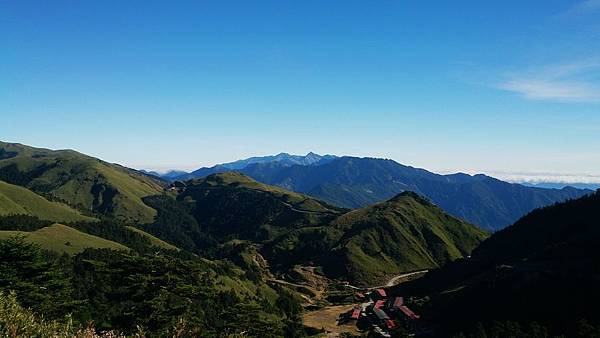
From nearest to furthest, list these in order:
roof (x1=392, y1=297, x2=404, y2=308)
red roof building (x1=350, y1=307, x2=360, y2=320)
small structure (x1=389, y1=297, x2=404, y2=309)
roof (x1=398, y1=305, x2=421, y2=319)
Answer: roof (x1=398, y1=305, x2=421, y2=319) → small structure (x1=389, y1=297, x2=404, y2=309) → roof (x1=392, y1=297, x2=404, y2=308) → red roof building (x1=350, y1=307, x2=360, y2=320)

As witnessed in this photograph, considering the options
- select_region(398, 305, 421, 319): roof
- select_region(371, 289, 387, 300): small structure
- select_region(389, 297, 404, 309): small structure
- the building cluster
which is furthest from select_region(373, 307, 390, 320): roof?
select_region(371, 289, 387, 300): small structure

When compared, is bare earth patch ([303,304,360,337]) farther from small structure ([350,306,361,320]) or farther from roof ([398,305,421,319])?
roof ([398,305,421,319])

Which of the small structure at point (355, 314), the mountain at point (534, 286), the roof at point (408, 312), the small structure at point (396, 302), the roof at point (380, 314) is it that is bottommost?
the small structure at point (355, 314)

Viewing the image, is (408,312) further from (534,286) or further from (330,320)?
(534,286)

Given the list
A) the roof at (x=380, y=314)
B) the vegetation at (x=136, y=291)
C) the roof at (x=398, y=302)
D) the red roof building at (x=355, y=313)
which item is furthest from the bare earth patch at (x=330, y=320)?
the vegetation at (x=136, y=291)

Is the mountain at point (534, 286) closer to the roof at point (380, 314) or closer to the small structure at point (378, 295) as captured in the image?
the small structure at point (378, 295)
